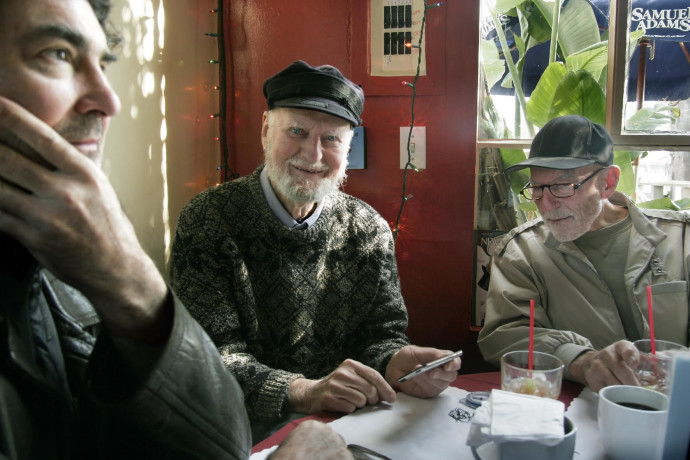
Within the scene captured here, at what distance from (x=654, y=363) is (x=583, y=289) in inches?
24.6

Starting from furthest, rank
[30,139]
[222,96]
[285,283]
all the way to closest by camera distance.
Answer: [222,96] < [285,283] < [30,139]

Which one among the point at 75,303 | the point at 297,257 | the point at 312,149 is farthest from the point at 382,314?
the point at 75,303

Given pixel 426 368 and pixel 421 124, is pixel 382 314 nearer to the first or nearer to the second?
pixel 426 368

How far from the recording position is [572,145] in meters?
1.87

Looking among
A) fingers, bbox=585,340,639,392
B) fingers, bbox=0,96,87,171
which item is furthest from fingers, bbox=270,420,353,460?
fingers, bbox=585,340,639,392

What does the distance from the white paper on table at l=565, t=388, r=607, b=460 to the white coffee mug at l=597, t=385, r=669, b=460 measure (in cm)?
3

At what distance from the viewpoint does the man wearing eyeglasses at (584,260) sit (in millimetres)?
1687

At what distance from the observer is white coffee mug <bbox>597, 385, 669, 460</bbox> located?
35.9 inches

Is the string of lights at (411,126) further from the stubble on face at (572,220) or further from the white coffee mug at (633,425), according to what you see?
the white coffee mug at (633,425)

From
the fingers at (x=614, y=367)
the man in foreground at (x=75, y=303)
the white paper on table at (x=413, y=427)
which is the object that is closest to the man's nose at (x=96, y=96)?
the man in foreground at (x=75, y=303)

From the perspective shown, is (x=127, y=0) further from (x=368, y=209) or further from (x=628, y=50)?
(x=628, y=50)

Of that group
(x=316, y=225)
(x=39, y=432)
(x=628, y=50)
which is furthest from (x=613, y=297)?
(x=39, y=432)

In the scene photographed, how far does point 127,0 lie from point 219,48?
2.15 feet

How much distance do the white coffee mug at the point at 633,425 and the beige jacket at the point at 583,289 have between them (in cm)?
58
